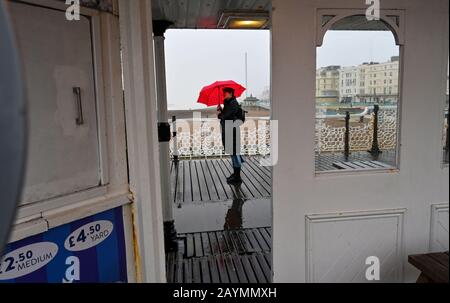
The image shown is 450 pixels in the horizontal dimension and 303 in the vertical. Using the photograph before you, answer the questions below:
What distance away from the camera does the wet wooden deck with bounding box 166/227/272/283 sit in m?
2.67

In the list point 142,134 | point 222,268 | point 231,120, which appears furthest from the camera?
point 231,120

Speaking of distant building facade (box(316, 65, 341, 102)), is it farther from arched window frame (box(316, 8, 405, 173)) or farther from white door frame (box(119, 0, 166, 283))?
white door frame (box(119, 0, 166, 283))

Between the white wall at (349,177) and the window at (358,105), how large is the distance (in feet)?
0.20

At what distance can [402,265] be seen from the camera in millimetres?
2170

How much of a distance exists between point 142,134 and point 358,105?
1.24m

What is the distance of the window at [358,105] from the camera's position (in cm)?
200

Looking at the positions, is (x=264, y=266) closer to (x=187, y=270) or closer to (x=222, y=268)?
(x=222, y=268)

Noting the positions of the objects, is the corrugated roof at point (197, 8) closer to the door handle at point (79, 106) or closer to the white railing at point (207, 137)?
the door handle at point (79, 106)

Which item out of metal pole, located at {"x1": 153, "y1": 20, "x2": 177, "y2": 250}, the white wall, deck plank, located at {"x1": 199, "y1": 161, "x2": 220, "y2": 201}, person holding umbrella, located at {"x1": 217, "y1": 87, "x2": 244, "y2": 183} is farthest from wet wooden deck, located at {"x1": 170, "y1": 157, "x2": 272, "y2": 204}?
the white wall

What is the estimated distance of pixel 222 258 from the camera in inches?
117

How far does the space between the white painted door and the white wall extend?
96 cm

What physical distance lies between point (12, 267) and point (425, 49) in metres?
2.31

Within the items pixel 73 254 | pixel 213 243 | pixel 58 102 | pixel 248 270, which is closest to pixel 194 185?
pixel 213 243

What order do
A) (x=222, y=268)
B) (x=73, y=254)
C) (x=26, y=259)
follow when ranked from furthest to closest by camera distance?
(x=222, y=268) < (x=73, y=254) < (x=26, y=259)
